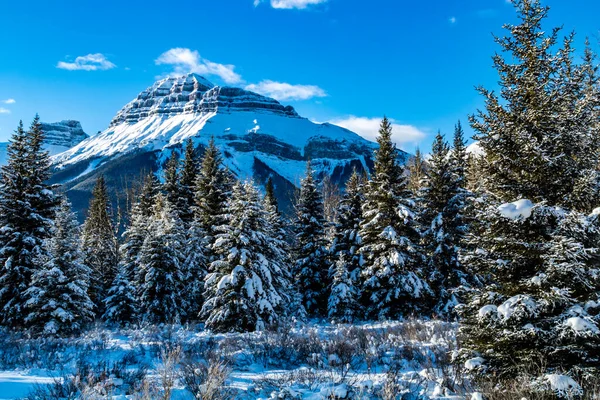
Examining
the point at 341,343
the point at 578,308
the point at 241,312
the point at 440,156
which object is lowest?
the point at 241,312

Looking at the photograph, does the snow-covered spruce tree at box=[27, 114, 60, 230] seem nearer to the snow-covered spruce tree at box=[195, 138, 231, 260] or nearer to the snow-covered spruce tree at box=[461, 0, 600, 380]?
the snow-covered spruce tree at box=[195, 138, 231, 260]

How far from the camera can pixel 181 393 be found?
17.9 ft

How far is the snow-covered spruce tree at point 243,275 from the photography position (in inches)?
675

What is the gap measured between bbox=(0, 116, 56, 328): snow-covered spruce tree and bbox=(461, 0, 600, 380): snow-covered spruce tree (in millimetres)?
21868

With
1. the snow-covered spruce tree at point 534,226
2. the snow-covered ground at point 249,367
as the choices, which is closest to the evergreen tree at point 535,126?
the snow-covered spruce tree at point 534,226

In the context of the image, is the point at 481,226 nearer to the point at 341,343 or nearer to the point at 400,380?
the point at 400,380

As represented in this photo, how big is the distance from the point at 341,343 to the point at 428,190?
15.4m

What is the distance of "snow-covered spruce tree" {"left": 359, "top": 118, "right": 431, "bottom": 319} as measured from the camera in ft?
69.1

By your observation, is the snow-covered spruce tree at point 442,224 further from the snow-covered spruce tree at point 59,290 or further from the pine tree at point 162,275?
the snow-covered spruce tree at point 59,290

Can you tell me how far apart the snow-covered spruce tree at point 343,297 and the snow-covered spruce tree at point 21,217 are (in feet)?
55.4

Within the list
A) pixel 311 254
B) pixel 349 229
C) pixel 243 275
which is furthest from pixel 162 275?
pixel 349 229

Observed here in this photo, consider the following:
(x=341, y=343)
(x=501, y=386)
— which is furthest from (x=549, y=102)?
(x=341, y=343)

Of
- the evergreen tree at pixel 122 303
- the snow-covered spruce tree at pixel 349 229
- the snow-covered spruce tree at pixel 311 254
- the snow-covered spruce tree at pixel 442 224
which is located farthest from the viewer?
the snow-covered spruce tree at pixel 311 254

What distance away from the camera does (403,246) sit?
21.6 metres
